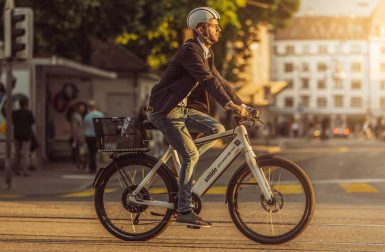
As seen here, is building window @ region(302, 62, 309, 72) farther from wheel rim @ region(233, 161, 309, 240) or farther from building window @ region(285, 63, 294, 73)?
wheel rim @ region(233, 161, 309, 240)

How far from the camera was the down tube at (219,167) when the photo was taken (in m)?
7.33

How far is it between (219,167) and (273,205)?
19.9 inches

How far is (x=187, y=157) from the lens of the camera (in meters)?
7.34

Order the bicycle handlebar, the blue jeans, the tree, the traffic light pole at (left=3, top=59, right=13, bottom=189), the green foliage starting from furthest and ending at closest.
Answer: the green foliage
the tree
the traffic light pole at (left=3, top=59, right=13, bottom=189)
the blue jeans
the bicycle handlebar

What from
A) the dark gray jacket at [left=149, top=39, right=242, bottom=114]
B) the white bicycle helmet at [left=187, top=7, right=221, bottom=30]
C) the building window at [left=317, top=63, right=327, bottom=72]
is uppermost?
the building window at [left=317, top=63, right=327, bottom=72]

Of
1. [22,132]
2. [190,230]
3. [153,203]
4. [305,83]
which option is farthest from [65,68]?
[305,83]

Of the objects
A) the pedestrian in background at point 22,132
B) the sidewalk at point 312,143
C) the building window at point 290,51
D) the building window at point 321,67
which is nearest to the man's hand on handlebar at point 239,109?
the pedestrian in background at point 22,132

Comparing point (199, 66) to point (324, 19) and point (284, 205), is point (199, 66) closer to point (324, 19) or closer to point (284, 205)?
point (284, 205)

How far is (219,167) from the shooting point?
737cm

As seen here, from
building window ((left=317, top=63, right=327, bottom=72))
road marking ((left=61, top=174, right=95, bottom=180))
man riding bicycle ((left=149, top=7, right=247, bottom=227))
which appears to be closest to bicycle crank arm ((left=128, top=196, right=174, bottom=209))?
man riding bicycle ((left=149, top=7, right=247, bottom=227))

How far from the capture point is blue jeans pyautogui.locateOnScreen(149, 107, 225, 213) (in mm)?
7316

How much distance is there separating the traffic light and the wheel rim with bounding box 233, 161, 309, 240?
26.4 ft

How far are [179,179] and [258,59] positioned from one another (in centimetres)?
7995

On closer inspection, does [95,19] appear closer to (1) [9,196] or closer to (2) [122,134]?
(1) [9,196]
